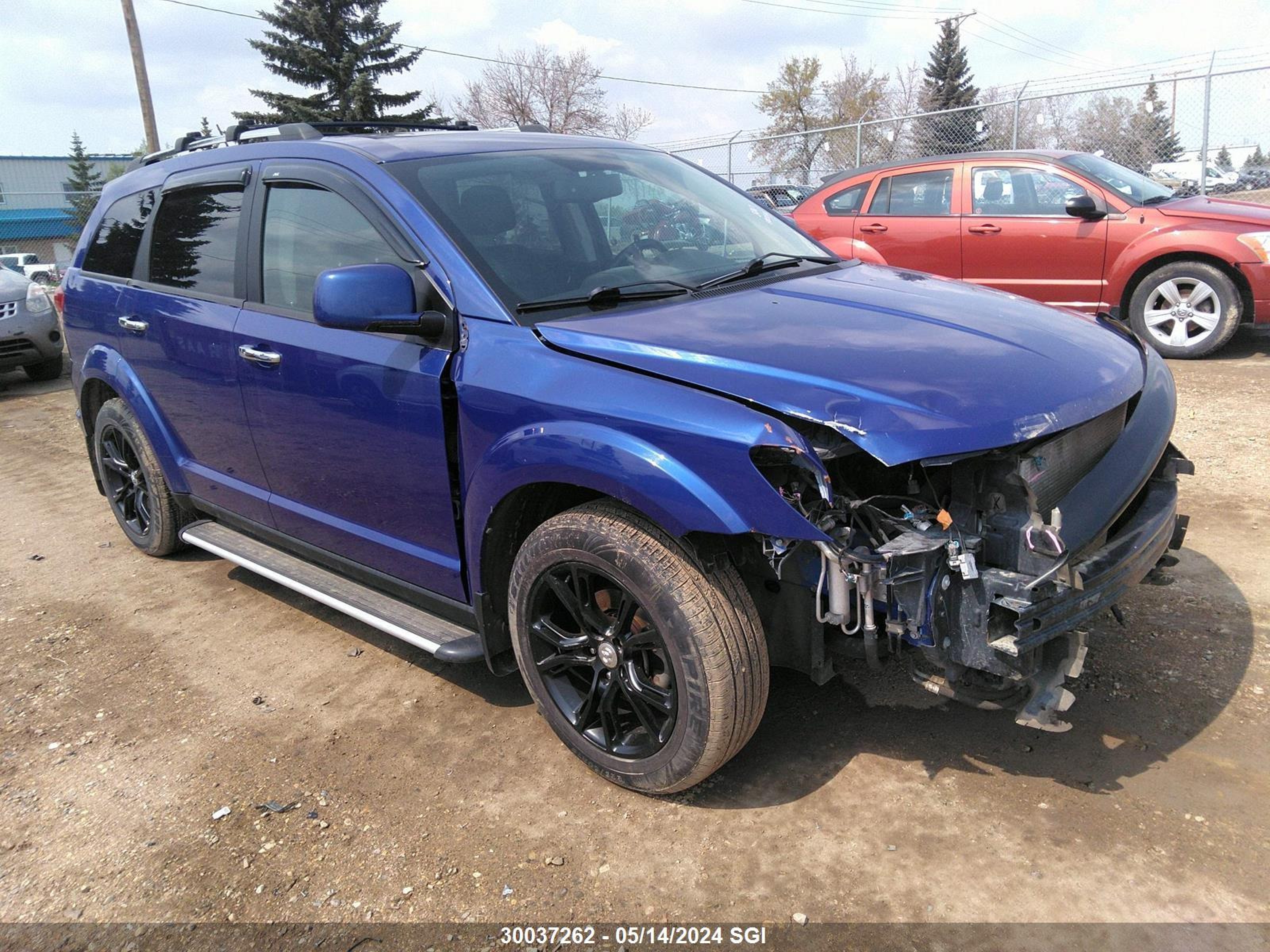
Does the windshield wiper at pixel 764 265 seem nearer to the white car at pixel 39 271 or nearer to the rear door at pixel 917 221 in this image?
the rear door at pixel 917 221

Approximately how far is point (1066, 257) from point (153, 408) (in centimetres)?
709

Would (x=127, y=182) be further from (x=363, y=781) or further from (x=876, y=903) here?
(x=876, y=903)

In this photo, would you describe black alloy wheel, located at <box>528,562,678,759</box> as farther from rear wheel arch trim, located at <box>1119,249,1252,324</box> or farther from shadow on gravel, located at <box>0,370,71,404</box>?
shadow on gravel, located at <box>0,370,71,404</box>

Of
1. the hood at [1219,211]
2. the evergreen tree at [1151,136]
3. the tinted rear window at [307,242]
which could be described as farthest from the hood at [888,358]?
the evergreen tree at [1151,136]

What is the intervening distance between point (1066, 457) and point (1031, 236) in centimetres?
632

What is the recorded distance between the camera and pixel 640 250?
10.8 ft

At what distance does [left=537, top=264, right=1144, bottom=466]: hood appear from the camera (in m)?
2.26

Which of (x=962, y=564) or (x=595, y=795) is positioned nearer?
(x=962, y=564)

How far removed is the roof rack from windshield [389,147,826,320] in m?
0.70

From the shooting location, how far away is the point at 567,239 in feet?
10.5

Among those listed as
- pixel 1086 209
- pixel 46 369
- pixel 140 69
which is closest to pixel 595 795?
pixel 1086 209

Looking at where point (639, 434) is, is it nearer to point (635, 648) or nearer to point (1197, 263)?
point (635, 648)

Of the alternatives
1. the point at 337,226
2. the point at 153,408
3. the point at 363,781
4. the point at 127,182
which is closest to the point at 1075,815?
the point at 363,781

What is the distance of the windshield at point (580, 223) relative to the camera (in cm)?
302
